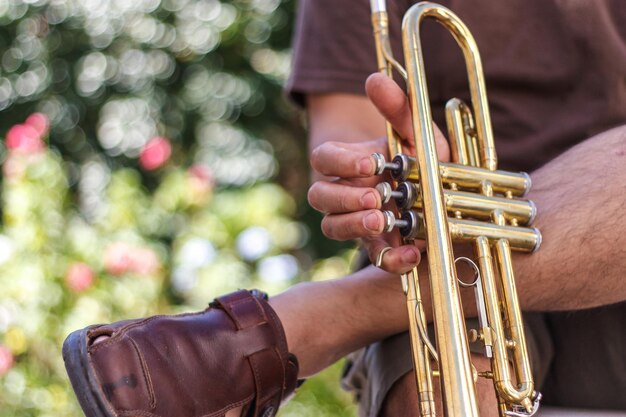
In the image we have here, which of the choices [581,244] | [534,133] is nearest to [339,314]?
[581,244]

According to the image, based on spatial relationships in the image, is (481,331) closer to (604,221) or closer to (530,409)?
(530,409)

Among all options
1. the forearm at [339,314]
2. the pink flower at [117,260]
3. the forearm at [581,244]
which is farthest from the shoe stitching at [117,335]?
the pink flower at [117,260]

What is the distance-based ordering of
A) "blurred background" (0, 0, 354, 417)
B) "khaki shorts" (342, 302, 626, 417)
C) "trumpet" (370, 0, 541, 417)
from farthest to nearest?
"blurred background" (0, 0, 354, 417)
"khaki shorts" (342, 302, 626, 417)
"trumpet" (370, 0, 541, 417)

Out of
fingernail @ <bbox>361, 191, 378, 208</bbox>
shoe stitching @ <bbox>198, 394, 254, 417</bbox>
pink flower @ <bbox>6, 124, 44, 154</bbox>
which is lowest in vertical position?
shoe stitching @ <bbox>198, 394, 254, 417</bbox>

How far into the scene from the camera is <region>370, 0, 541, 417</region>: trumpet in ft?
3.00

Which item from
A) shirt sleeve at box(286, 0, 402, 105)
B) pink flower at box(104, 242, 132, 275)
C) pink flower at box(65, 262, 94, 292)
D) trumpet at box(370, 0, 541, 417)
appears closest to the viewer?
trumpet at box(370, 0, 541, 417)

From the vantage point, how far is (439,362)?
0.91 meters

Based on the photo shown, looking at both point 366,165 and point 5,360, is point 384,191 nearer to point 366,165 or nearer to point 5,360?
point 366,165

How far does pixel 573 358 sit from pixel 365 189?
0.50m

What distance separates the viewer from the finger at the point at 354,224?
3.22 ft

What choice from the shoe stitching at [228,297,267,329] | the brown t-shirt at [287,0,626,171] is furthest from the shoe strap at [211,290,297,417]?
the brown t-shirt at [287,0,626,171]

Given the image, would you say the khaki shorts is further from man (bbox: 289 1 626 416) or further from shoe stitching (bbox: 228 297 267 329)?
shoe stitching (bbox: 228 297 267 329)

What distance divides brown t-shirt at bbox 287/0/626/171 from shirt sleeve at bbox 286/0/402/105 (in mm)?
93

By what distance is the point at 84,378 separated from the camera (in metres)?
0.95
